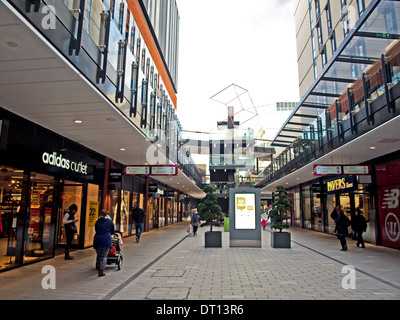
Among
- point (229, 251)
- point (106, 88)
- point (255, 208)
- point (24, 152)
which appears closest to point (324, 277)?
point (229, 251)

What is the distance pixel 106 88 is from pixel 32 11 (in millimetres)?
2877

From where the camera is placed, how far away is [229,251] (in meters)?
11.3

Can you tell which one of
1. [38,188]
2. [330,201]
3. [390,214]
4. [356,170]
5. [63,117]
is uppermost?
[63,117]

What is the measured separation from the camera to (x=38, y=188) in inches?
356

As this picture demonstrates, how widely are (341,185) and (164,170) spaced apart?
10165mm

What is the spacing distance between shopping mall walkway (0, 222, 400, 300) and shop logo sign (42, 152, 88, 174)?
2.97 metres

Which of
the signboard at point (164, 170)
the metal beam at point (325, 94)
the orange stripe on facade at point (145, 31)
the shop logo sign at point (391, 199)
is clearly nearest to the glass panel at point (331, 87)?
the metal beam at point (325, 94)

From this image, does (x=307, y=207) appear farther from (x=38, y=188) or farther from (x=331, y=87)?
(x=38, y=188)

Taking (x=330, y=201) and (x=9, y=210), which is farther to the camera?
(x=330, y=201)

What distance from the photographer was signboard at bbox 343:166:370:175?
12578 millimetres

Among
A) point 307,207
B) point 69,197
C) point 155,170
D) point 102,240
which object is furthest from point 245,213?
point 307,207

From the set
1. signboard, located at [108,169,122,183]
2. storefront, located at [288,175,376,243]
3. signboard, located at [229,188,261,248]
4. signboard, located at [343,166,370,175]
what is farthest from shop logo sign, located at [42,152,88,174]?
storefront, located at [288,175,376,243]

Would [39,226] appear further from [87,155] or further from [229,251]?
[229,251]

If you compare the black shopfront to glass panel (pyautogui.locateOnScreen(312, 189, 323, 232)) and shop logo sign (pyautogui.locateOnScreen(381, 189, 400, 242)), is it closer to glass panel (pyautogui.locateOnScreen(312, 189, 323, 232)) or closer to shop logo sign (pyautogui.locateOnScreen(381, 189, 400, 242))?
shop logo sign (pyautogui.locateOnScreen(381, 189, 400, 242))
